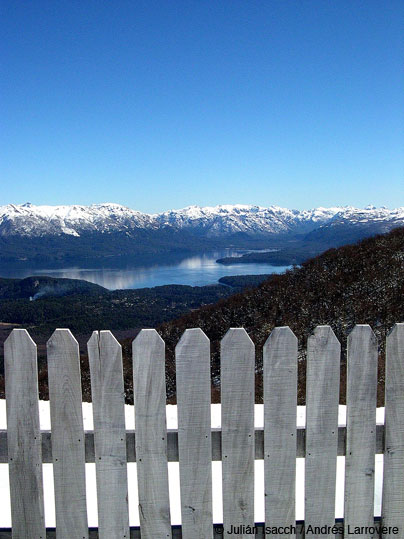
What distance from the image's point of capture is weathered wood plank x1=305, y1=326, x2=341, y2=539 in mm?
2332

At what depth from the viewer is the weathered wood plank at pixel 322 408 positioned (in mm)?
2332

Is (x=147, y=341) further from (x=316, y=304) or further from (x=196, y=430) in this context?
(x=316, y=304)

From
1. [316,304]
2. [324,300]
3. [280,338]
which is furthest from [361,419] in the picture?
[324,300]

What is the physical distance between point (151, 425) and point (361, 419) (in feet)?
3.80

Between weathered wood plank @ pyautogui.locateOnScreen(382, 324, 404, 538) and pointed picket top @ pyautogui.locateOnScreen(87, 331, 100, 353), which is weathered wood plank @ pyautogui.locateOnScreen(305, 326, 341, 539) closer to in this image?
weathered wood plank @ pyautogui.locateOnScreen(382, 324, 404, 538)

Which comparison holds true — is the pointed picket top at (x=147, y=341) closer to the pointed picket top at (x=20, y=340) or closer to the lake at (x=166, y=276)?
the pointed picket top at (x=20, y=340)

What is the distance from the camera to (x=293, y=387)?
2.35 m

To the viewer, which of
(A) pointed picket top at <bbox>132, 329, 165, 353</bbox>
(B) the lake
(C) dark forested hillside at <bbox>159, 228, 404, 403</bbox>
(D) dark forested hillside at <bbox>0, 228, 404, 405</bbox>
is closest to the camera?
(A) pointed picket top at <bbox>132, 329, 165, 353</bbox>

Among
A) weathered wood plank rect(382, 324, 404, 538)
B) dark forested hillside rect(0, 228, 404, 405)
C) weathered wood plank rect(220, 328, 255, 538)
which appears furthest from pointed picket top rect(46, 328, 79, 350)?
dark forested hillside rect(0, 228, 404, 405)

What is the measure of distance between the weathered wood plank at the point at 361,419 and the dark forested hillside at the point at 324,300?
8.45m

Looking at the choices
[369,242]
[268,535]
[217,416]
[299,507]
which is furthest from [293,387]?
[369,242]

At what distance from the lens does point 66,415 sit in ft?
7.69

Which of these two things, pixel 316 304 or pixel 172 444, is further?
pixel 316 304

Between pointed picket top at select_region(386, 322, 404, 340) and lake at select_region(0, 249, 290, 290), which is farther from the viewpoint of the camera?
lake at select_region(0, 249, 290, 290)
